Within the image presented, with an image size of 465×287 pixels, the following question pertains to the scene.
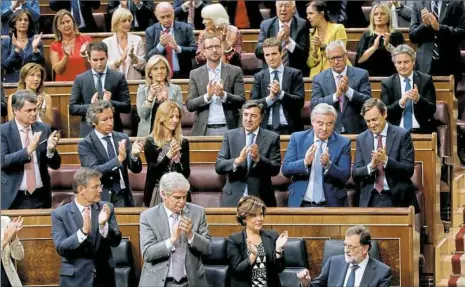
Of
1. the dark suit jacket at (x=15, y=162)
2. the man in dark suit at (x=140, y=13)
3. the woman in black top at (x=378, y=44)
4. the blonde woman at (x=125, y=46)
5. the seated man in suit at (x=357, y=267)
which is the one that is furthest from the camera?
the man in dark suit at (x=140, y=13)

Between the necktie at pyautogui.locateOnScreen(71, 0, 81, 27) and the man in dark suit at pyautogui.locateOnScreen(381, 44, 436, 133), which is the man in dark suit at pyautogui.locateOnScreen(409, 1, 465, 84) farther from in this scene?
the necktie at pyautogui.locateOnScreen(71, 0, 81, 27)

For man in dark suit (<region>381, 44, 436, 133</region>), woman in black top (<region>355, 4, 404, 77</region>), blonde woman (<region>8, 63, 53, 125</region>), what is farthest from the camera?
woman in black top (<region>355, 4, 404, 77</region>)

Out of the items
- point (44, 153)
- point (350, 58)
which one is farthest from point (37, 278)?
point (350, 58)

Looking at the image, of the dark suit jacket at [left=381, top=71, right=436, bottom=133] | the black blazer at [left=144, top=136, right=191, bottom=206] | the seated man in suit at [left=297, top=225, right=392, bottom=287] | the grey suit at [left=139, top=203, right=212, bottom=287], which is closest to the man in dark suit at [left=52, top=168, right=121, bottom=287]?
the grey suit at [left=139, top=203, right=212, bottom=287]

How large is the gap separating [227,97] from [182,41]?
0.91m

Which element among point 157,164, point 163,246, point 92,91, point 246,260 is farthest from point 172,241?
point 92,91

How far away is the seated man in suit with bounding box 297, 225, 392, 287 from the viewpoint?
18.1 feet

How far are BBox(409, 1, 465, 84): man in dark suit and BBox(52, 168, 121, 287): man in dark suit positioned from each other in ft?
8.34

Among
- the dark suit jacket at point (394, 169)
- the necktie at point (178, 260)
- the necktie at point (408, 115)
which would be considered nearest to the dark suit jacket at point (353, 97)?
the necktie at point (408, 115)

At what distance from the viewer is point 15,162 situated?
20.8ft

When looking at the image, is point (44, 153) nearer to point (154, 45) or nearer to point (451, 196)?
point (154, 45)

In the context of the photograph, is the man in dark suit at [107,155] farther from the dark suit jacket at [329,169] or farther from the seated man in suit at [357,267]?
the seated man in suit at [357,267]

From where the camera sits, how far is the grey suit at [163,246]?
5.55 metres

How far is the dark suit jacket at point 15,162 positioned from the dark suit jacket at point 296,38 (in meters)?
1.61
